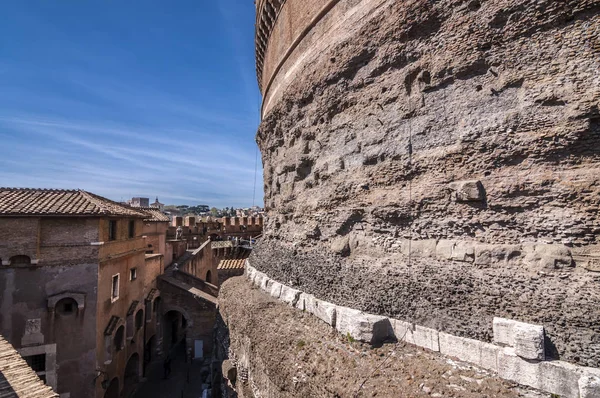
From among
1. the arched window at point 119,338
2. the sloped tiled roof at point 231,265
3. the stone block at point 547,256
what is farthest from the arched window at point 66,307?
the stone block at point 547,256

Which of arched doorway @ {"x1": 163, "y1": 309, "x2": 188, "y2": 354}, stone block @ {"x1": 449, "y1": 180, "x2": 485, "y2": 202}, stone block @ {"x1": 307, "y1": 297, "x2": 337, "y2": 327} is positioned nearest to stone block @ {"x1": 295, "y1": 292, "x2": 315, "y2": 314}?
stone block @ {"x1": 307, "y1": 297, "x2": 337, "y2": 327}

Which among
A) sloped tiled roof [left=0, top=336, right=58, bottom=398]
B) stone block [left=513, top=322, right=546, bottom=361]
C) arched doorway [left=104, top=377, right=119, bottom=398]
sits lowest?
arched doorway [left=104, top=377, right=119, bottom=398]

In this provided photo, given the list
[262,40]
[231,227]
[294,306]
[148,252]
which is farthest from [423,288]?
[231,227]

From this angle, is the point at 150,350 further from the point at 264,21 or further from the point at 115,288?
the point at 264,21

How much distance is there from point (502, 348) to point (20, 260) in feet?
32.4

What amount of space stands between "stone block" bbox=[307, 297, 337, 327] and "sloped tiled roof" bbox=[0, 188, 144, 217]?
6642 millimetres

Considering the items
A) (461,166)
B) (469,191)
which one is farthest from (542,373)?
(461,166)

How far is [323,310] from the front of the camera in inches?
167

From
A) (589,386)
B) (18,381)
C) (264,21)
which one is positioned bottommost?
(18,381)

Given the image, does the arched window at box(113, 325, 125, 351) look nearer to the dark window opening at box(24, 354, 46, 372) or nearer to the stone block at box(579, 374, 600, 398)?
the dark window opening at box(24, 354, 46, 372)

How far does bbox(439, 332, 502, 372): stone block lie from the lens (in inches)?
107

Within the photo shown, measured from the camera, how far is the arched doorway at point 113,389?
9008 millimetres

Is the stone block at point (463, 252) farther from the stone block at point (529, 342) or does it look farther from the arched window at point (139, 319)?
the arched window at point (139, 319)

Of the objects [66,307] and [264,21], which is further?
[66,307]
